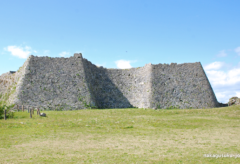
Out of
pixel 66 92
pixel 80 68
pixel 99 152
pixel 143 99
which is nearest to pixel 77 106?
pixel 66 92

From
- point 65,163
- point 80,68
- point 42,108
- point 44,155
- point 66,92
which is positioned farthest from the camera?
point 80,68

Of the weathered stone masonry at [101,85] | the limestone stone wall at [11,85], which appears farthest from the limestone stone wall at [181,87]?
the limestone stone wall at [11,85]

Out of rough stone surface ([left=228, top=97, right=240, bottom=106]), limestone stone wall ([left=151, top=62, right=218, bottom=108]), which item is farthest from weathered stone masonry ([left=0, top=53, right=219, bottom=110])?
rough stone surface ([left=228, top=97, right=240, bottom=106])

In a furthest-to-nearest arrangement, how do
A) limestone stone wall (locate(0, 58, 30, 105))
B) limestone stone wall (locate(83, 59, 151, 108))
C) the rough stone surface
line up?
limestone stone wall (locate(83, 59, 151, 108)) < the rough stone surface < limestone stone wall (locate(0, 58, 30, 105))

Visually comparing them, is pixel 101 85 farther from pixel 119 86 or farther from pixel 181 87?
pixel 181 87

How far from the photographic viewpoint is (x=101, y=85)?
46656 millimetres

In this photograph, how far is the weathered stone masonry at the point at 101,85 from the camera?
3784cm

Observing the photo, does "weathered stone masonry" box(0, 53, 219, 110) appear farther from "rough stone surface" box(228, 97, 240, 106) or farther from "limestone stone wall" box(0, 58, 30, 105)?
"rough stone surface" box(228, 97, 240, 106)

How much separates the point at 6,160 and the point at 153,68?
1593 inches

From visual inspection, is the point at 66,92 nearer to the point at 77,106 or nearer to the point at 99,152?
the point at 77,106

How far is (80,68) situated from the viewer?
42.9m

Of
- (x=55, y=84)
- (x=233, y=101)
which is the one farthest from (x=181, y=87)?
(x=55, y=84)

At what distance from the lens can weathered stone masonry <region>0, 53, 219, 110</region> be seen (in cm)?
3784

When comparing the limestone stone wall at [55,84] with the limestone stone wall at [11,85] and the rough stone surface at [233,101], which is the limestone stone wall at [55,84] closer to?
the limestone stone wall at [11,85]
